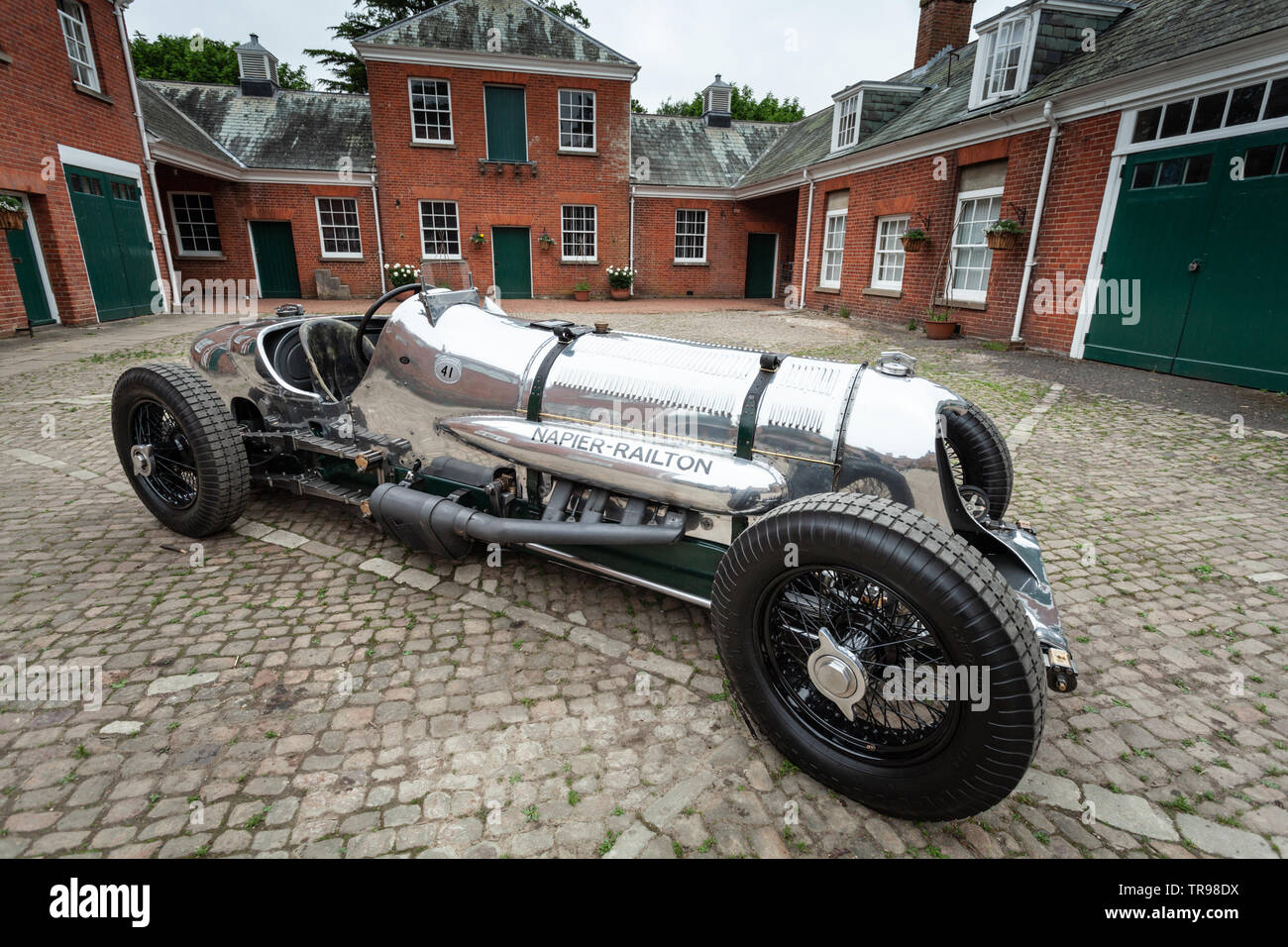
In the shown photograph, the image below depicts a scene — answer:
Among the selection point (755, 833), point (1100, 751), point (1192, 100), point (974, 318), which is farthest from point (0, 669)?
point (974, 318)

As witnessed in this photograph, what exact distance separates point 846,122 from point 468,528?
16.7 meters

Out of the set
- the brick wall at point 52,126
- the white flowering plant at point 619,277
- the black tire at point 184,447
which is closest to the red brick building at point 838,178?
the white flowering plant at point 619,277

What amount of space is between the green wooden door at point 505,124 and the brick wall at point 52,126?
8351 mm

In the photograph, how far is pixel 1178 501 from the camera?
14.7ft

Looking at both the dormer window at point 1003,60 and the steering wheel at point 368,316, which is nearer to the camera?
the steering wheel at point 368,316

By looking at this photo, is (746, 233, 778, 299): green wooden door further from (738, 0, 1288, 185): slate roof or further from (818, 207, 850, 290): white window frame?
(818, 207, 850, 290): white window frame

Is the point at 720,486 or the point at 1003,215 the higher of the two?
the point at 1003,215

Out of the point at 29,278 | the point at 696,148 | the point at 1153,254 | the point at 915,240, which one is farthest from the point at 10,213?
the point at 696,148

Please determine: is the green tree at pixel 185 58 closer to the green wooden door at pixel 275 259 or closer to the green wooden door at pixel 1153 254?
the green wooden door at pixel 275 259

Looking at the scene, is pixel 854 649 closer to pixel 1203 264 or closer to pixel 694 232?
pixel 1203 264

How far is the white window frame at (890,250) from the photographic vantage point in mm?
13398

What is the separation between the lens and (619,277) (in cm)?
1964

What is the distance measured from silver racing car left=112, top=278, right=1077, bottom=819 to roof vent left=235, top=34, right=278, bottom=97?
21.7 meters

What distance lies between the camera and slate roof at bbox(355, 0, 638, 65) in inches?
670
